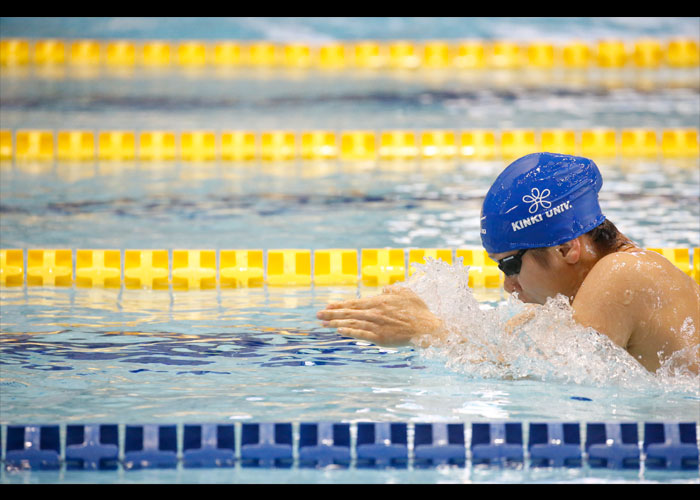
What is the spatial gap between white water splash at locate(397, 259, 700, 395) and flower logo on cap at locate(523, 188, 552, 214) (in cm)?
28

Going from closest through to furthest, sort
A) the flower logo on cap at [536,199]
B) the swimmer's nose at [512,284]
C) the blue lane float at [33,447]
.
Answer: the blue lane float at [33,447], the flower logo on cap at [536,199], the swimmer's nose at [512,284]

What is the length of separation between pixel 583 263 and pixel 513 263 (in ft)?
0.63

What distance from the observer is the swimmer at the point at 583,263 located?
2.61m

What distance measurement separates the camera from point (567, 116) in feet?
30.7

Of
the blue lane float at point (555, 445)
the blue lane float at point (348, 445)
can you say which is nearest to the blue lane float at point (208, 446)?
the blue lane float at point (348, 445)

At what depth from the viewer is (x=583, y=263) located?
8.99 feet

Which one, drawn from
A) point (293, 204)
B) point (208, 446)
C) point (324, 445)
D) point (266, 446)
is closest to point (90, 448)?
point (208, 446)

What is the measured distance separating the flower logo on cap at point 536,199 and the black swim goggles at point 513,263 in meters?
0.12

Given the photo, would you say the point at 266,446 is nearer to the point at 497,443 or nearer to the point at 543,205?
the point at 497,443

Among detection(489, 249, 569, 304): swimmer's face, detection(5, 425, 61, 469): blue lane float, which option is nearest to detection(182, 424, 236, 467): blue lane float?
detection(5, 425, 61, 469): blue lane float

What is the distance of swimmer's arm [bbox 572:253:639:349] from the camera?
8.50 ft

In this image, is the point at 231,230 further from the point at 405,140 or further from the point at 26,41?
the point at 26,41

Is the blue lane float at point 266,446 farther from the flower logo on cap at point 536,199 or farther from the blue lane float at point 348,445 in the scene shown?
the flower logo on cap at point 536,199

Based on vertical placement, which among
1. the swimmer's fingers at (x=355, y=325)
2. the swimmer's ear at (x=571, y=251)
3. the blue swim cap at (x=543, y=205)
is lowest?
the swimmer's fingers at (x=355, y=325)
